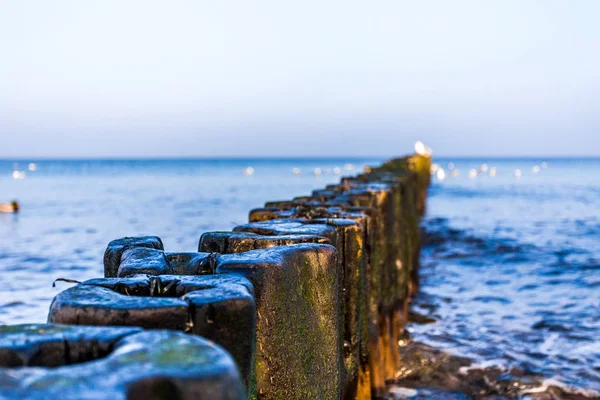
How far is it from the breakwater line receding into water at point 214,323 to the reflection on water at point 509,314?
8.77ft

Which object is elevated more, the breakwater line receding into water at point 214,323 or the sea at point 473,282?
the breakwater line receding into water at point 214,323

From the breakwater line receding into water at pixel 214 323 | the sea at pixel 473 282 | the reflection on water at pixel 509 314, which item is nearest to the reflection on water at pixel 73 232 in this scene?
the sea at pixel 473 282

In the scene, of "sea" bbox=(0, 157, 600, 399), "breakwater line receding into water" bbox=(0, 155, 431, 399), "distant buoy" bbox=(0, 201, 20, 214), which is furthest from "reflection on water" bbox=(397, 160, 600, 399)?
"distant buoy" bbox=(0, 201, 20, 214)

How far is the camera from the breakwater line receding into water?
139cm

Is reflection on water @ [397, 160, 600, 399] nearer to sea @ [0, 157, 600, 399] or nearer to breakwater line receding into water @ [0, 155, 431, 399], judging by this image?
sea @ [0, 157, 600, 399]

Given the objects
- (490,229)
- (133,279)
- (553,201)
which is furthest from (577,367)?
(553,201)

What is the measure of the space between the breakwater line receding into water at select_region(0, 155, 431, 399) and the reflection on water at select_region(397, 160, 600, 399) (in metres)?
2.67

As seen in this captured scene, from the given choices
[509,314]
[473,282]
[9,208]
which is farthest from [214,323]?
[9,208]

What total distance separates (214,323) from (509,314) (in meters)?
8.74

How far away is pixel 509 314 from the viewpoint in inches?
390

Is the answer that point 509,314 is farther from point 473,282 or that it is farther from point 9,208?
point 9,208

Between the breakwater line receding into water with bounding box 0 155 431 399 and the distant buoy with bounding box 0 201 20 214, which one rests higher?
the breakwater line receding into water with bounding box 0 155 431 399

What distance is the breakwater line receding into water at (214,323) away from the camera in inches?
54.7

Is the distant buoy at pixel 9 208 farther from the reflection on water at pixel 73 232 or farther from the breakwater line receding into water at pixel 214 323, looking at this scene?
the breakwater line receding into water at pixel 214 323
